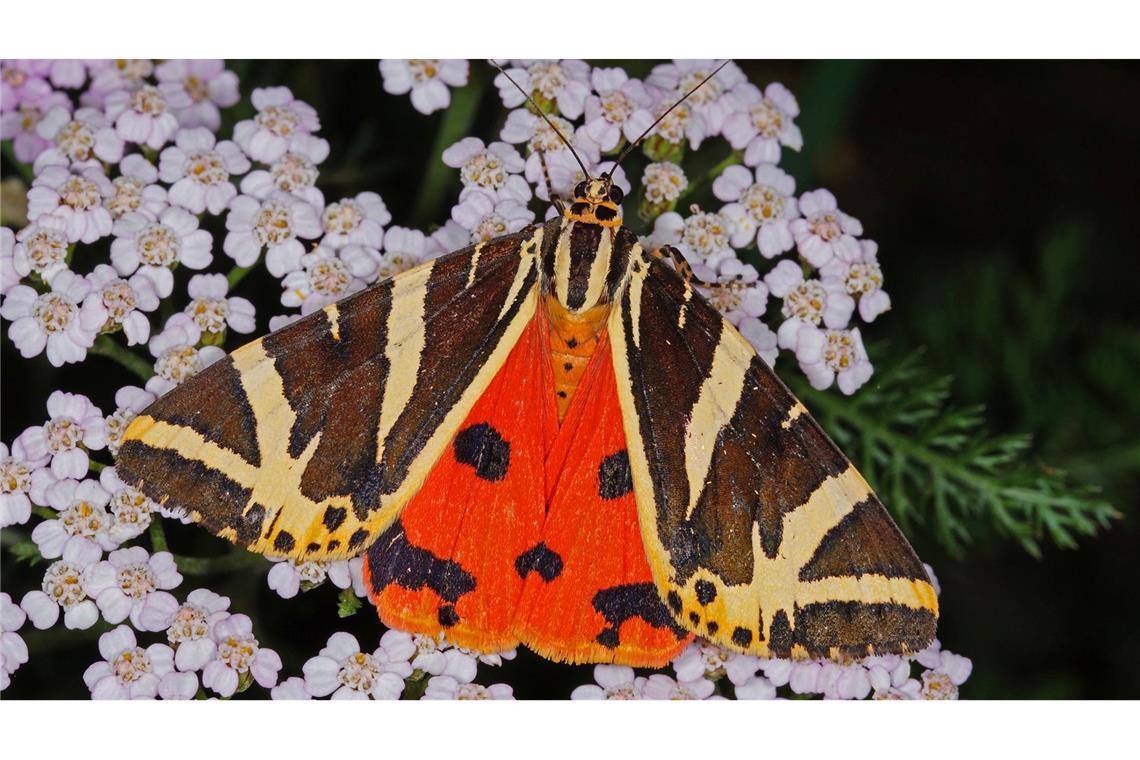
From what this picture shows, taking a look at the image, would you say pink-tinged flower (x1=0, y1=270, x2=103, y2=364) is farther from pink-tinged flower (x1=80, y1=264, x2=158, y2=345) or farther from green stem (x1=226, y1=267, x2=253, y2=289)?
green stem (x1=226, y1=267, x2=253, y2=289)

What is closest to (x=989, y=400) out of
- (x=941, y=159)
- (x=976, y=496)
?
(x=976, y=496)

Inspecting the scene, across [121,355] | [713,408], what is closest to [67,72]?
[121,355]

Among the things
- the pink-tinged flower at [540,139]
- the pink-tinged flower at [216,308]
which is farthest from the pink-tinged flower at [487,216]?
the pink-tinged flower at [216,308]

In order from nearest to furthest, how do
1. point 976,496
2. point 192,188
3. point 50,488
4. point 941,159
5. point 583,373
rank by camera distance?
1. point 583,373
2. point 50,488
3. point 192,188
4. point 976,496
5. point 941,159

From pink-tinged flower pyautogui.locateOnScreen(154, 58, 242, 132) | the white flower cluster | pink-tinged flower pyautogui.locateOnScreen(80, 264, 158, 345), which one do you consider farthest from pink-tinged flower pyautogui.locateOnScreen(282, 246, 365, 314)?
pink-tinged flower pyautogui.locateOnScreen(154, 58, 242, 132)

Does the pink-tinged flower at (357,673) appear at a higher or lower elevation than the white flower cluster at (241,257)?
lower

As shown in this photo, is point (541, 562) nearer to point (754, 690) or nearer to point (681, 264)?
point (754, 690)

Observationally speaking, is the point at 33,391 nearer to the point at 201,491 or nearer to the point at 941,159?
the point at 201,491

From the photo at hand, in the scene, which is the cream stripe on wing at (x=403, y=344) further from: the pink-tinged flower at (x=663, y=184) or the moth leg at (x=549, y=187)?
the pink-tinged flower at (x=663, y=184)
